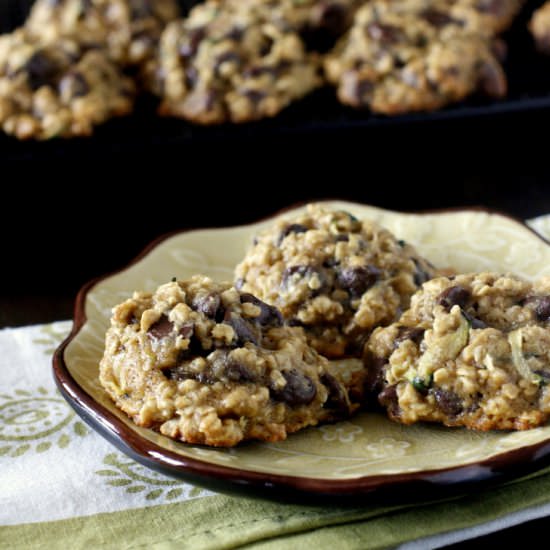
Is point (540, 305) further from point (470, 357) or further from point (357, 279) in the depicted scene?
point (357, 279)

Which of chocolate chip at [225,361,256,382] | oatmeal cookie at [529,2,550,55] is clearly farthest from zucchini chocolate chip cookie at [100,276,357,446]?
oatmeal cookie at [529,2,550,55]

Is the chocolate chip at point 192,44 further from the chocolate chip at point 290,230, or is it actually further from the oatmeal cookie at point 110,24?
the chocolate chip at point 290,230

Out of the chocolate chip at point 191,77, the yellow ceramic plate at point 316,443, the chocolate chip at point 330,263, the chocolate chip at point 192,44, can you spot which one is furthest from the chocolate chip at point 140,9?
the chocolate chip at point 330,263

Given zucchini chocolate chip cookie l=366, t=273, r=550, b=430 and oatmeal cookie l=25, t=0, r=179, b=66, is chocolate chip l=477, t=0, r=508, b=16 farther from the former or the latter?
zucchini chocolate chip cookie l=366, t=273, r=550, b=430

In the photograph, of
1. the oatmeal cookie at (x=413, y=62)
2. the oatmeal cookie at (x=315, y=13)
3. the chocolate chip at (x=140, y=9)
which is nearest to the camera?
the oatmeal cookie at (x=413, y=62)

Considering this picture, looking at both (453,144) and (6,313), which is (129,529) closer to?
(6,313)

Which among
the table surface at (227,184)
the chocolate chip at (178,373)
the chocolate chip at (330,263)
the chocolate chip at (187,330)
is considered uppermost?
the chocolate chip at (187,330)
